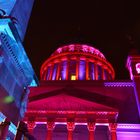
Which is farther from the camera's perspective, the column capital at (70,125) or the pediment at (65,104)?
the pediment at (65,104)

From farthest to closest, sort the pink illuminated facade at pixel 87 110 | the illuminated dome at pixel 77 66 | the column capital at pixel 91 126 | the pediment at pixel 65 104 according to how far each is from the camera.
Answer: the illuminated dome at pixel 77 66 → the pediment at pixel 65 104 → the pink illuminated facade at pixel 87 110 → the column capital at pixel 91 126

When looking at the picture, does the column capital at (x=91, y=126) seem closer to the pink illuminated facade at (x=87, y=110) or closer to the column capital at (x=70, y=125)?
the pink illuminated facade at (x=87, y=110)

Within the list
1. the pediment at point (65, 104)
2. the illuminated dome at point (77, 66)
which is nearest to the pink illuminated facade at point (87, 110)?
the pediment at point (65, 104)

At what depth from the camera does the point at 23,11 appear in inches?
307

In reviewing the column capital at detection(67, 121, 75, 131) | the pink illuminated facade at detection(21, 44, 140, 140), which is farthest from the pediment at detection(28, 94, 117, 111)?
the column capital at detection(67, 121, 75, 131)

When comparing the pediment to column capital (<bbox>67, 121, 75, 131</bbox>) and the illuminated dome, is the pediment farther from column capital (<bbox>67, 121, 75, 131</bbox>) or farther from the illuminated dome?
the illuminated dome

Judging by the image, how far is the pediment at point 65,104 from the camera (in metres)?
23.2

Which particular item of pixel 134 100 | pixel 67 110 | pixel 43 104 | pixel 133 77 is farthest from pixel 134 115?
pixel 43 104

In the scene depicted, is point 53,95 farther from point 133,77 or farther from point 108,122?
point 133,77

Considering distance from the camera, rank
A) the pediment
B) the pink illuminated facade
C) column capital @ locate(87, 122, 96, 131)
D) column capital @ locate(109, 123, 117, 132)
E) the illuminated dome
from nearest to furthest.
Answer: column capital @ locate(109, 123, 117, 132)
column capital @ locate(87, 122, 96, 131)
the pink illuminated facade
the pediment
the illuminated dome

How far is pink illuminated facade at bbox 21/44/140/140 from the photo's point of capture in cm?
2291

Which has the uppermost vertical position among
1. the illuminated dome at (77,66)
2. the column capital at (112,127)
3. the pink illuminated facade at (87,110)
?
the illuminated dome at (77,66)

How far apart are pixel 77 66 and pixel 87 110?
68.6 ft

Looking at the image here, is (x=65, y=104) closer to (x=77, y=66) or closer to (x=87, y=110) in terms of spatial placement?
(x=87, y=110)
